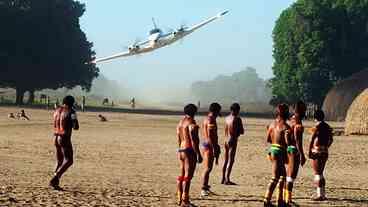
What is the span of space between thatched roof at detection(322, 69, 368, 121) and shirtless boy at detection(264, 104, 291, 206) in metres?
48.6

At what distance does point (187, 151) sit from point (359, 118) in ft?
95.8

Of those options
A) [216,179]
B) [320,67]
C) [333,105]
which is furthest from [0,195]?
[320,67]

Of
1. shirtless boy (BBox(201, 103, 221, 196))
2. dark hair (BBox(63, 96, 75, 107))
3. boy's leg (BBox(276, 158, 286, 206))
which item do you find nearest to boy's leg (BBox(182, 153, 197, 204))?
boy's leg (BBox(276, 158, 286, 206))

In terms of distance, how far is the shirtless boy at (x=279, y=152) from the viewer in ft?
44.8

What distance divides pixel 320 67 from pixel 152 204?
64510 mm

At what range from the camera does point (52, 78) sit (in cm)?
8094

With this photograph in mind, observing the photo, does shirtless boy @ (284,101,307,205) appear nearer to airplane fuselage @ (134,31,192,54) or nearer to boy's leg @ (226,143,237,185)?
boy's leg @ (226,143,237,185)

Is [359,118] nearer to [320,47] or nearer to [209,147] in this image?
[209,147]

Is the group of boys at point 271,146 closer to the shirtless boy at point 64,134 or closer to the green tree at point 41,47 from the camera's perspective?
the shirtless boy at point 64,134

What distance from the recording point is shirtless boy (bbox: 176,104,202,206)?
1367 centimetres

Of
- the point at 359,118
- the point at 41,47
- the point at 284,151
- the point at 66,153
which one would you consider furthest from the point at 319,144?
the point at 41,47

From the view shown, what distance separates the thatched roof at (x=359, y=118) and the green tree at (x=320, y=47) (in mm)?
34468

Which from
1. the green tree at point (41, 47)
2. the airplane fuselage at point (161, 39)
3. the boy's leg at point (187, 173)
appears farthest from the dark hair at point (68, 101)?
the airplane fuselage at point (161, 39)

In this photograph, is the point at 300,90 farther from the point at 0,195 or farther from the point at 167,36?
the point at 0,195
